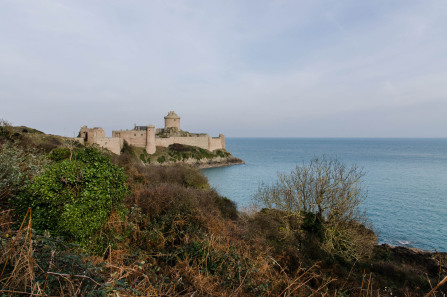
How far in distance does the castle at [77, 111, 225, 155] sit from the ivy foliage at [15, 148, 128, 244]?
3220 centimetres

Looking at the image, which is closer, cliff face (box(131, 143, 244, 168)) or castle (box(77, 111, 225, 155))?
castle (box(77, 111, 225, 155))

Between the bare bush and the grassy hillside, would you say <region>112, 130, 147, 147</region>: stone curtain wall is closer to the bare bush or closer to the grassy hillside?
the bare bush

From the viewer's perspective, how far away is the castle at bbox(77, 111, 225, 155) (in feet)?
130

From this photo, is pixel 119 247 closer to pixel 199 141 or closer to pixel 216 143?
pixel 199 141

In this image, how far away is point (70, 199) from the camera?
6.62 meters

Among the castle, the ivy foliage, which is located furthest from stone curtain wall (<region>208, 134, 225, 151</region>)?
the ivy foliage

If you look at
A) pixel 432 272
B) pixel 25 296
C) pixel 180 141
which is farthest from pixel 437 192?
pixel 180 141

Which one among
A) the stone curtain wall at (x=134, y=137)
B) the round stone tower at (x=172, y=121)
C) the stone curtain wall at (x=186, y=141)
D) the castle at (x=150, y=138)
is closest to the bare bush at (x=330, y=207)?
the castle at (x=150, y=138)

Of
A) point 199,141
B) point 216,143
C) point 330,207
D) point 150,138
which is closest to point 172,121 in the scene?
point 199,141

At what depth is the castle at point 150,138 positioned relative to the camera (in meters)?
39.5

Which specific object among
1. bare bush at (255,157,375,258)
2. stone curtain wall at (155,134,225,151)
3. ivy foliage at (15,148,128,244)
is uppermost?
stone curtain wall at (155,134,225,151)

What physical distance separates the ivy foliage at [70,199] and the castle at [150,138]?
32.2m

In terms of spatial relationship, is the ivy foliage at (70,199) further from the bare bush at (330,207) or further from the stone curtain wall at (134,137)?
the stone curtain wall at (134,137)

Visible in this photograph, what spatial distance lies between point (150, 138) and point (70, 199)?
1834 inches
